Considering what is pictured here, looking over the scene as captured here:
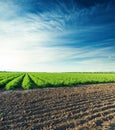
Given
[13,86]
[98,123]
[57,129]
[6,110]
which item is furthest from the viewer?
[13,86]

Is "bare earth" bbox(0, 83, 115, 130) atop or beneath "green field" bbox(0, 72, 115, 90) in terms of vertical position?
beneath

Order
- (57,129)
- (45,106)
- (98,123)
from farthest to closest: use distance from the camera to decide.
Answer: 1. (45,106)
2. (98,123)
3. (57,129)

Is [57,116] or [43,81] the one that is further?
[43,81]

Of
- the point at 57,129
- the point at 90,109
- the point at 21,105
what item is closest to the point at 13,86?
the point at 21,105

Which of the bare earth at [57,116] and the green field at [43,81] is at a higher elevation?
the green field at [43,81]

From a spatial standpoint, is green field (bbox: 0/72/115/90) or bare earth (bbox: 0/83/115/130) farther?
green field (bbox: 0/72/115/90)

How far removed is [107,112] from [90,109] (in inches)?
36.5

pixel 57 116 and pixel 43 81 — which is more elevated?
pixel 43 81

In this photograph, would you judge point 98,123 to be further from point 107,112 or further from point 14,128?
point 14,128

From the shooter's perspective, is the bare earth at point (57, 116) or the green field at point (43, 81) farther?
the green field at point (43, 81)

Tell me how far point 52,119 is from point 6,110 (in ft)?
10.0

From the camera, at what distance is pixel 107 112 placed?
959cm

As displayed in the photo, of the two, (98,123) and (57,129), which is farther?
(98,123)

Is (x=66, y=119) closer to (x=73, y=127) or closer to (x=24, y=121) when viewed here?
(x=73, y=127)
